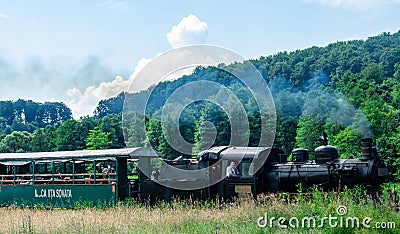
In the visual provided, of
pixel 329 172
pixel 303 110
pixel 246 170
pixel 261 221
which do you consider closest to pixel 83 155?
pixel 246 170

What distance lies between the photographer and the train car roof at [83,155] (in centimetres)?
2119

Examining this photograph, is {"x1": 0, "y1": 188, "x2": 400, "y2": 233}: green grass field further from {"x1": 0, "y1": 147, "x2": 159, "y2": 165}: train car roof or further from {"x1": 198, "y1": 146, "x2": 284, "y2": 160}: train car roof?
{"x1": 0, "y1": 147, "x2": 159, "y2": 165}: train car roof

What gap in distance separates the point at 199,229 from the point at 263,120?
4389 cm

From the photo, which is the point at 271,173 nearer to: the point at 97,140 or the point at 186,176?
the point at 186,176

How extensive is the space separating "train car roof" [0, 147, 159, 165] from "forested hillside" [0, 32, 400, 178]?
17350 millimetres

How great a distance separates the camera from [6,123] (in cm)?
14888

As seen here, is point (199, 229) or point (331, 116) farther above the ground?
point (331, 116)

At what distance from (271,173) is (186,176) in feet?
11.5

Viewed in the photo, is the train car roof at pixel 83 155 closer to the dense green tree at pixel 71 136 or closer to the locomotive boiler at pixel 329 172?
the locomotive boiler at pixel 329 172

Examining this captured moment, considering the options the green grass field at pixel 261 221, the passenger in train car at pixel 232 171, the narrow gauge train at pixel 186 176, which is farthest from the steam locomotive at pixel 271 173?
the green grass field at pixel 261 221

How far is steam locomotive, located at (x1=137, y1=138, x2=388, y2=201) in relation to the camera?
17.7m

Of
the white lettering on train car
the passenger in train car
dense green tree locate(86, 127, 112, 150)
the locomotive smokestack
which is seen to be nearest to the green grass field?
the locomotive smokestack

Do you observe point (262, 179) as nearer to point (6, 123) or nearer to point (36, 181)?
point (36, 181)

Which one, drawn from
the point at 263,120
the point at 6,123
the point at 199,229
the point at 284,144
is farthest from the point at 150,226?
the point at 6,123
